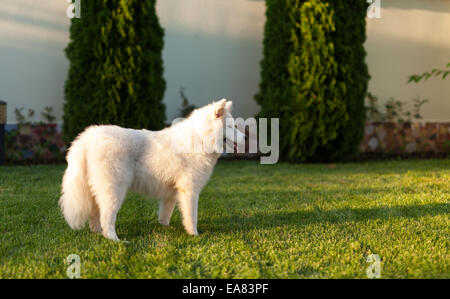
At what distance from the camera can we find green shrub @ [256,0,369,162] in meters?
7.15

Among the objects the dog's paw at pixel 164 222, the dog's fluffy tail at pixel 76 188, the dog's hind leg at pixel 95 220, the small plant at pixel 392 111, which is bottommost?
the dog's paw at pixel 164 222

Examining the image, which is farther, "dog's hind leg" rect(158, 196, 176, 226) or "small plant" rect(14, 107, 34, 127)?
"small plant" rect(14, 107, 34, 127)

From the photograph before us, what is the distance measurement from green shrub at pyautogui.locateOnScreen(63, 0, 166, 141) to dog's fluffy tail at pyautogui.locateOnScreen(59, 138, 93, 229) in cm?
350

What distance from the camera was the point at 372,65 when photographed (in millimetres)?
8695

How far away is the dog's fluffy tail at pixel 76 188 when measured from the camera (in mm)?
3275

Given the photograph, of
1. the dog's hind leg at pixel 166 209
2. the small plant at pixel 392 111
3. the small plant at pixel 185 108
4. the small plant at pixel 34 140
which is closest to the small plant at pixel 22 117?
the small plant at pixel 34 140

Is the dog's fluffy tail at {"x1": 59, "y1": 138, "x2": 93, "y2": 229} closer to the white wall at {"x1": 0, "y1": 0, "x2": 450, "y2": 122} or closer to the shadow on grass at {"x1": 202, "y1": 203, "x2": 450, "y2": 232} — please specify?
the shadow on grass at {"x1": 202, "y1": 203, "x2": 450, "y2": 232}

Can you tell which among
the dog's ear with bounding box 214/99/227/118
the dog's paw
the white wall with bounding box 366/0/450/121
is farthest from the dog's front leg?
the white wall with bounding box 366/0/450/121

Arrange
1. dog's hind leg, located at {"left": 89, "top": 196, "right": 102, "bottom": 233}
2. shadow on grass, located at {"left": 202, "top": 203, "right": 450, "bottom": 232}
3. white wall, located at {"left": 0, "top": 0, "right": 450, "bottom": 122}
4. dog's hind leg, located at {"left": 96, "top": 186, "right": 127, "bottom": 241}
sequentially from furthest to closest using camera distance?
white wall, located at {"left": 0, "top": 0, "right": 450, "bottom": 122} < shadow on grass, located at {"left": 202, "top": 203, "right": 450, "bottom": 232} < dog's hind leg, located at {"left": 89, "top": 196, "right": 102, "bottom": 233} < dog's hind leg, located at {"left": 96, "top": 186, "right": 127, "bottom": 241}

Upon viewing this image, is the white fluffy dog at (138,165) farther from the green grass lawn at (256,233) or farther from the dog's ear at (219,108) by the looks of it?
the green grass lawn at (256,233)

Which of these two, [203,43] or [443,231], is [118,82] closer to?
[203,43]

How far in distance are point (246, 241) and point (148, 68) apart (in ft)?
14.8

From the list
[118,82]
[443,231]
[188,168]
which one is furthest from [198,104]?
[443,231]

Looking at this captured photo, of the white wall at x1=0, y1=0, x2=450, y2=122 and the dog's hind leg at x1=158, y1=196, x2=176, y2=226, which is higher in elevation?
the white wall at x1=0, y1=0, x2=450, y2=122
